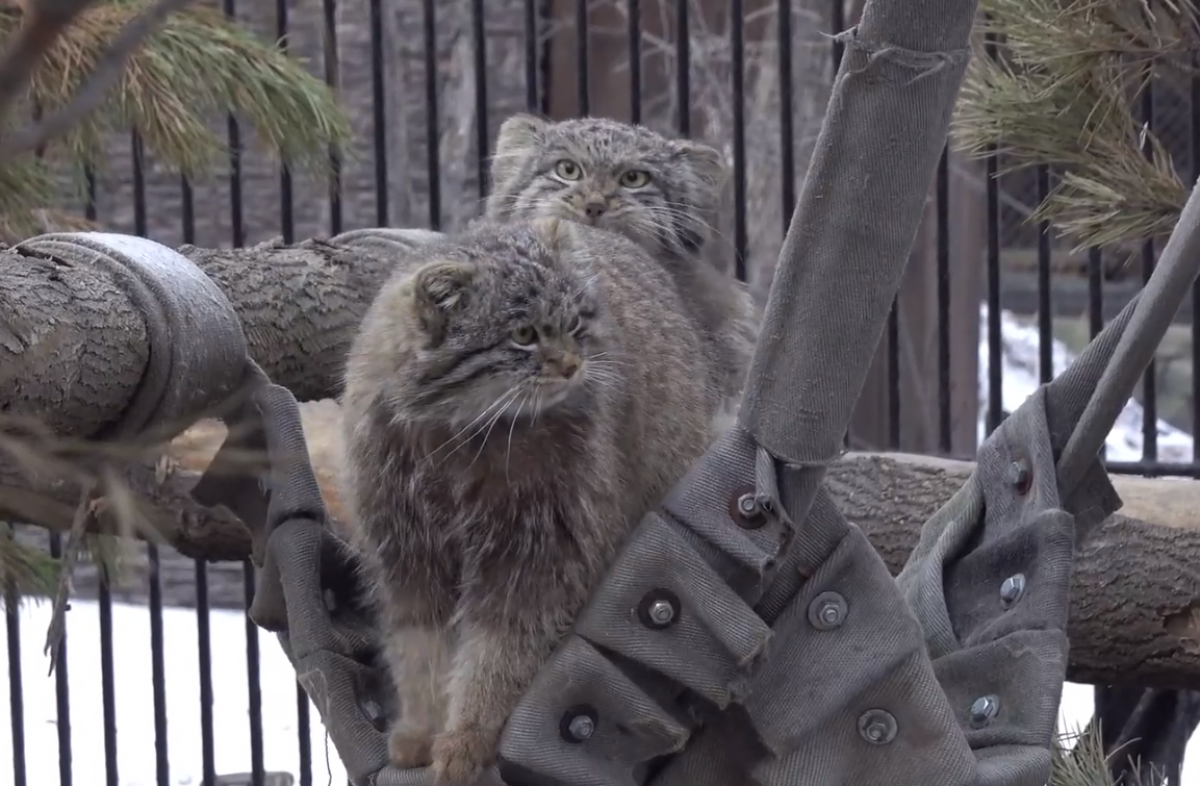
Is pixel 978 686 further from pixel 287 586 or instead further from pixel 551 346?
pixel 287 586

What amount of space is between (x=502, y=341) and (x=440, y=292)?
A: 93 mm

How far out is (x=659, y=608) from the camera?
1.40m

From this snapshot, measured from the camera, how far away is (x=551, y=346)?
1.69 metres

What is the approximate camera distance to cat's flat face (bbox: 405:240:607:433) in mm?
1675

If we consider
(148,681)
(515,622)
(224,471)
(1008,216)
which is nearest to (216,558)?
(224,471)

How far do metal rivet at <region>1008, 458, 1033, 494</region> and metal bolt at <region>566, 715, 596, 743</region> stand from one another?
59cm

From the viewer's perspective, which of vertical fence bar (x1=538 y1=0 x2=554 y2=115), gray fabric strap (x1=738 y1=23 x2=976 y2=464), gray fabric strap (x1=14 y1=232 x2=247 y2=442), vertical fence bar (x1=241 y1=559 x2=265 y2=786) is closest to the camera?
gray fabric strap (x1=738 y1=23 x2=976 y2=464)

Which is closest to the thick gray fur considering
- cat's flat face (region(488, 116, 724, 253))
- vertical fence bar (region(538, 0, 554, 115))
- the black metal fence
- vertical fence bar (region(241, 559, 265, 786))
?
cat's flat face (region(488, 116, 724, 253))

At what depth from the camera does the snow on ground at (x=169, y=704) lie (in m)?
4.86

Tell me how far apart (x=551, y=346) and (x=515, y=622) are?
1.04 ft

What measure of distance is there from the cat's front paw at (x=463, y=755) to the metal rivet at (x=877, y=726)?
1.44 ft

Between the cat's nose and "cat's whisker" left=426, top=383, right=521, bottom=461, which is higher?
the cat's nose

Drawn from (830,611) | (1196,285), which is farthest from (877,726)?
(1196,285)

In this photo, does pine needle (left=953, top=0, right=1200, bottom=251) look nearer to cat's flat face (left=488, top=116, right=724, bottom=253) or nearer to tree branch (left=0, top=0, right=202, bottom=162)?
cat's flat face (left=488, top=116, right=724, bottom=253)
